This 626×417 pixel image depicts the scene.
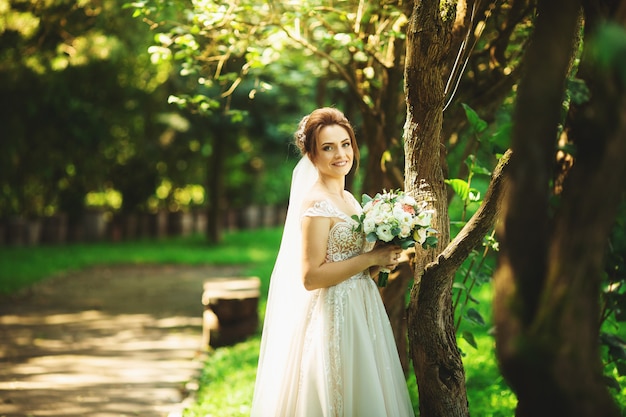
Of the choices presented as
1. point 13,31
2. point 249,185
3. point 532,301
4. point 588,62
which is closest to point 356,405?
point 532,301

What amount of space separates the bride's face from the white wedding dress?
26 centimetres

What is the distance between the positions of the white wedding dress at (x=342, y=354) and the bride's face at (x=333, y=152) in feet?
0.84

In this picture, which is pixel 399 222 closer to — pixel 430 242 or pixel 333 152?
pixel 430 242

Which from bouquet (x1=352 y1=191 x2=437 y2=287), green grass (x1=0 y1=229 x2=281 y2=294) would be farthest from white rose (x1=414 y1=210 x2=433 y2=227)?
green grass (x1=0 y1=229 x2=281 y2=294)

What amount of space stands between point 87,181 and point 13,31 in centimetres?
1094

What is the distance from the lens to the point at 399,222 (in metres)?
3.25

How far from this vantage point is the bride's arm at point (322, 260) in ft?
11.4

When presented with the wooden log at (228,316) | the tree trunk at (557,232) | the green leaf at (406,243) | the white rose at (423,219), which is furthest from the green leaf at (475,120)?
the wooden log at (228,316)

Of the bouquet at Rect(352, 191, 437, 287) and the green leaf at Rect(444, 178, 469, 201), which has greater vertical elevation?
the green leaf at Rect(444, 178, 469, 201)

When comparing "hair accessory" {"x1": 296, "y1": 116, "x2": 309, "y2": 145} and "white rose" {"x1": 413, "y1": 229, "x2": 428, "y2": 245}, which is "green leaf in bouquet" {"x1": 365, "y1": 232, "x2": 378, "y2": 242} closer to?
"white rose" {"x1": 413, "y1": 229, "x2": 428, "y2": 245}

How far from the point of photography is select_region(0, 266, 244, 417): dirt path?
235 inches

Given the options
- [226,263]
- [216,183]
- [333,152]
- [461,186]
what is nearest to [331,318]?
[333,152]

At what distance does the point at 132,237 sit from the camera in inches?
833

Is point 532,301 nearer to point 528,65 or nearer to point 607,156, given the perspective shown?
point 607,156
